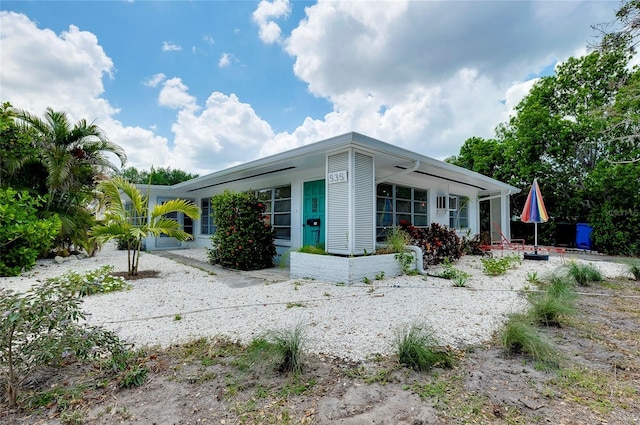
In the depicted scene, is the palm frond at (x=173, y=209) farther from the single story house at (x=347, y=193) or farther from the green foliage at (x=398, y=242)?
the green foliage at (x=398, y=242)

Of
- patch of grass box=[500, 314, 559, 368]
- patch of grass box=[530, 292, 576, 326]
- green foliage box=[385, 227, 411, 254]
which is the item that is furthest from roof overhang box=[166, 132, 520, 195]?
patch of grass box=[500, 314, 559, 368]

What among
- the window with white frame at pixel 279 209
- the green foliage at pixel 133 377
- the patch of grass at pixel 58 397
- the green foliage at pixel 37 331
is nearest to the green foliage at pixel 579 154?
the window with white frame at pixel 279 209

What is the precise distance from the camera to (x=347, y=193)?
228 inches

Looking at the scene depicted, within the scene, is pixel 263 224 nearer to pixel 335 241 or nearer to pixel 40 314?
pixel 335 241

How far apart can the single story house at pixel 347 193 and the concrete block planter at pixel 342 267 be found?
276 mm

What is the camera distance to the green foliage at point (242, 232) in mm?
7297

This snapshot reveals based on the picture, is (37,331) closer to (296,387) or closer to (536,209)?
(296,387)

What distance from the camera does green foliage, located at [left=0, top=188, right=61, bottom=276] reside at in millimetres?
6008

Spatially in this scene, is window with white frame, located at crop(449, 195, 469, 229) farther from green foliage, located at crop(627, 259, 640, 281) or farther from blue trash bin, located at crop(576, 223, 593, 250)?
blue trash bin, located at crop(576, 223, 593, 250)

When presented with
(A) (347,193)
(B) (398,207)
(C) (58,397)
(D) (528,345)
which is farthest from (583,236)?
(C) (58,397)

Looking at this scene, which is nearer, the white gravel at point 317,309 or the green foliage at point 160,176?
the white gravel at point 317,309

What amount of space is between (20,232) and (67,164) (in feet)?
8.48

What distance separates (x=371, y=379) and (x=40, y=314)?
2.21 metres

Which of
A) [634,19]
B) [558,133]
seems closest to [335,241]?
[634,19]
